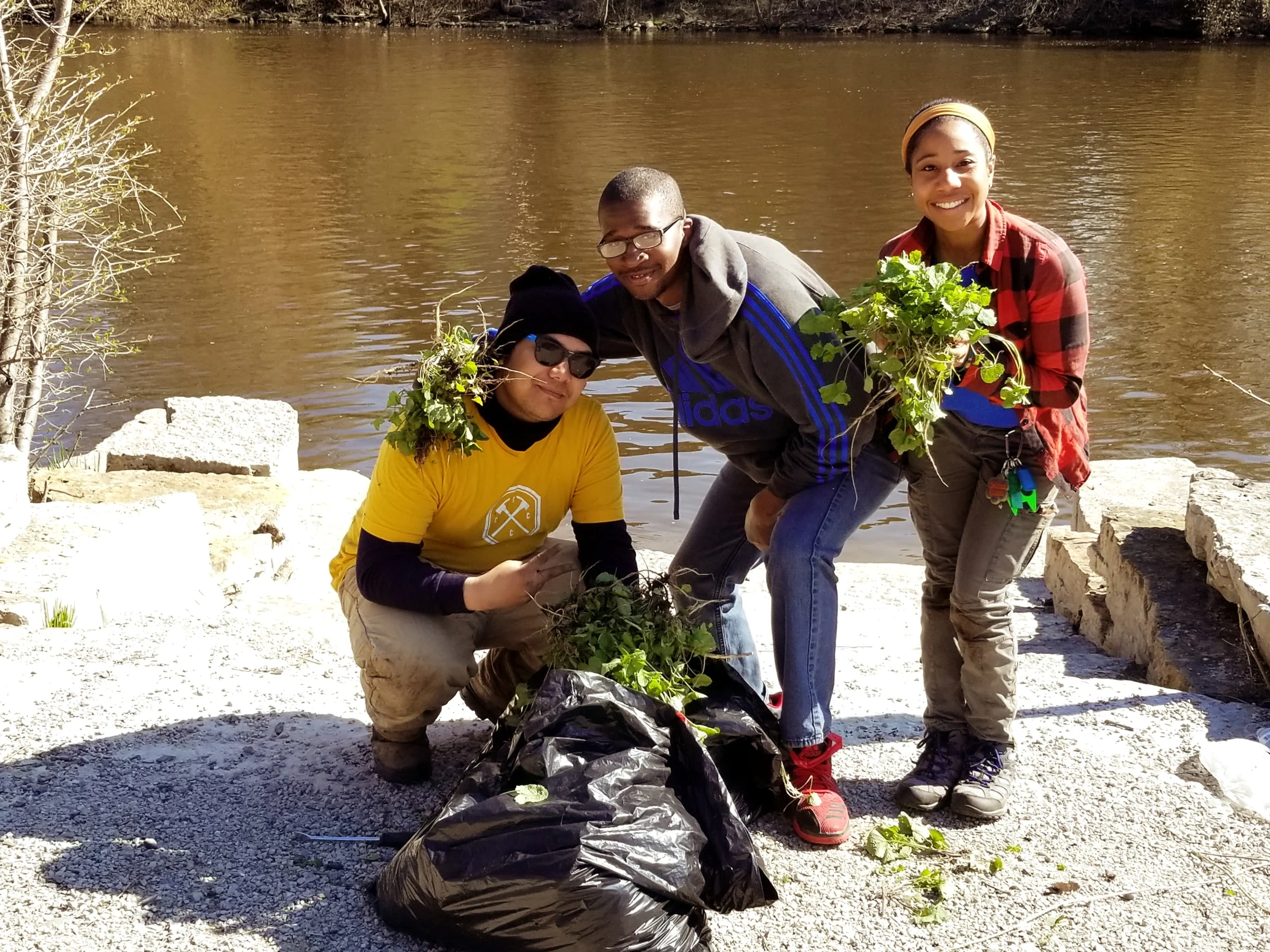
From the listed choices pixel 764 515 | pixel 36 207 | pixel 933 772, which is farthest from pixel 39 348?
pixel 933 772

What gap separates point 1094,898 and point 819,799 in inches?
30.1

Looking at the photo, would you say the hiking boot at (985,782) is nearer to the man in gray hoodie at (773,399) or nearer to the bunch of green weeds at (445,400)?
the man in gray hoodie at (773,399)

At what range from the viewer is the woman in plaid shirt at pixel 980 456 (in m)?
3.44

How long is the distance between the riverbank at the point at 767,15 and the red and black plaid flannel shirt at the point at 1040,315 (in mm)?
36954

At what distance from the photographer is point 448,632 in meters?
3.93

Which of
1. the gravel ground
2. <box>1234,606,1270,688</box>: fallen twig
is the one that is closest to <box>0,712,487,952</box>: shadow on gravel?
the gravel ground

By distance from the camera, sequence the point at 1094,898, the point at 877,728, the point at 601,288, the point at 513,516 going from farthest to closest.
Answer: the point at 877,728
the point at 601,288
the point at 513,516
the point at 1094,898

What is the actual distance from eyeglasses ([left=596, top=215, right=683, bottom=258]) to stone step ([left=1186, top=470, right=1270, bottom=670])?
2.65 m

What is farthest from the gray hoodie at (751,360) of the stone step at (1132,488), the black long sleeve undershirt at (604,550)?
the stone step at (1132,488)

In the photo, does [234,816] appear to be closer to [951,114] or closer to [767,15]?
[951,114]

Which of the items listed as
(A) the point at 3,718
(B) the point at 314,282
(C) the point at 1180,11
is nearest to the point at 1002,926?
(A) the point at 3,718

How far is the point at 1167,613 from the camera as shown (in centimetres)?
518

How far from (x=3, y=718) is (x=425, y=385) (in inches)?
78.0

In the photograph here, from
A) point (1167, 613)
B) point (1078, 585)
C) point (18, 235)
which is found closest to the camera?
point (1167, 613)
